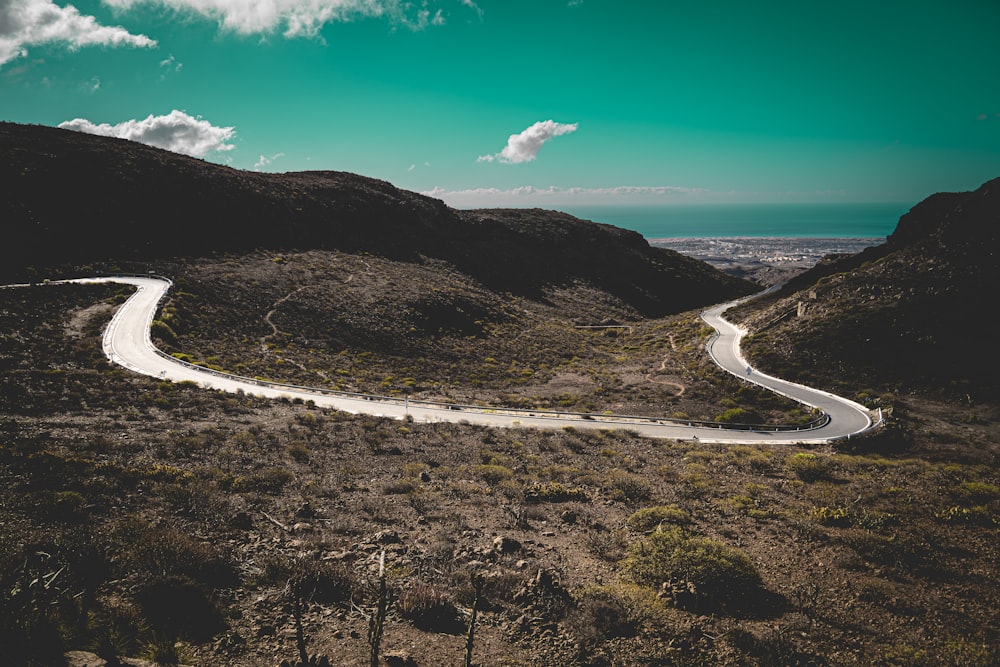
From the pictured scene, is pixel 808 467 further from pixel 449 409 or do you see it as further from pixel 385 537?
pixel 449 409

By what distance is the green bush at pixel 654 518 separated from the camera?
12148mm

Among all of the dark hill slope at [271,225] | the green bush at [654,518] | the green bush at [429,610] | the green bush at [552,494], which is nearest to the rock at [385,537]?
the green bush at [429,610]

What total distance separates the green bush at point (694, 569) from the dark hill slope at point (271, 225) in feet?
183

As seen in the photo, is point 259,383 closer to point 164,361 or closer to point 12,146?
point 164,361

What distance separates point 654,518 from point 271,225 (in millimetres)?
71114

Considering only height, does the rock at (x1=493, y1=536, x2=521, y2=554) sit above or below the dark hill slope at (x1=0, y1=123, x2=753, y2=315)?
below

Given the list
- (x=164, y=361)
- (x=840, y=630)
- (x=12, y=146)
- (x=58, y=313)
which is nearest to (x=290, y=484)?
(x=840, y=630)

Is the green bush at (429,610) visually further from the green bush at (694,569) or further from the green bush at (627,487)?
the green bush at (627,487)

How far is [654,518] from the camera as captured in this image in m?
12.5

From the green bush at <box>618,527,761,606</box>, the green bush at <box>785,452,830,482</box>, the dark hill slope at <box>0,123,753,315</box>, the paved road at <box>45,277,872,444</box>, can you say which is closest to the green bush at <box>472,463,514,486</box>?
the green bush at <box>618,527,761,606</box>

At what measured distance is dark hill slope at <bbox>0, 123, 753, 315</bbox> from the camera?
5003 cm

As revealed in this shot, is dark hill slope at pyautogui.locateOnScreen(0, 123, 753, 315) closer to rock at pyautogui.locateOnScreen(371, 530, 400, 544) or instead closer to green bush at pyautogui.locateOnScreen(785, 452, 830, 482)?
rock at pyautogui.locateOnScreen(371, 530, 400, 544)

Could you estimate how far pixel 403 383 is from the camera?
117 feet

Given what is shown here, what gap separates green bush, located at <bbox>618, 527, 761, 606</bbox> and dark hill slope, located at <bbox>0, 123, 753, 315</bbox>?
5564cm
